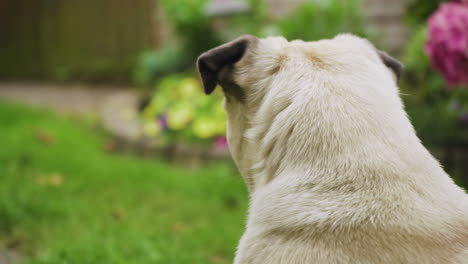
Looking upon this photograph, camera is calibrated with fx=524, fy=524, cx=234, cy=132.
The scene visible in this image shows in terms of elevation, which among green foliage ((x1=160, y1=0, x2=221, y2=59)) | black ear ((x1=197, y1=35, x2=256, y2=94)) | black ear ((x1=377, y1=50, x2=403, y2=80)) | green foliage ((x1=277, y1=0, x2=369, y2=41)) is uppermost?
black ear ((x1=197, y1=35, x2=256, y2=94))

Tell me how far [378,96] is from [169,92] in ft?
15.7

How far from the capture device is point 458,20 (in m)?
2.81

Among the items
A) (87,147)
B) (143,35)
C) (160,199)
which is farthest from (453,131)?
(143,35)

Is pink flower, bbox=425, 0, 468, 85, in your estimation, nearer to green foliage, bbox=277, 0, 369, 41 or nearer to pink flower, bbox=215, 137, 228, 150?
green foliage, bbox=277, 0, 369, 41

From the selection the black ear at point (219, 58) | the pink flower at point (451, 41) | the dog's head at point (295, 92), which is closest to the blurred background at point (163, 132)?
the pink flower at point (451, 41)

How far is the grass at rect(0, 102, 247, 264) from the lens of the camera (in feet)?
A: 10.3

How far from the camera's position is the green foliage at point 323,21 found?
5273 millimetres

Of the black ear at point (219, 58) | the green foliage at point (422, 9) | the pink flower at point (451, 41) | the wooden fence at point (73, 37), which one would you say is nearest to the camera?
the black ear at point (219, 58)

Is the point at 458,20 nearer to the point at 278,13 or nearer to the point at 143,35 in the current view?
the point at 278,13

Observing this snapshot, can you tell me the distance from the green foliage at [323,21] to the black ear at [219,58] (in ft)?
11.0

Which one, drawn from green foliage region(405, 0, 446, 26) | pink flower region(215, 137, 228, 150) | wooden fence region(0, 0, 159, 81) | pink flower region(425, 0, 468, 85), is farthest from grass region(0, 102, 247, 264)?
wooden fence region(0, 0, 159, 81)

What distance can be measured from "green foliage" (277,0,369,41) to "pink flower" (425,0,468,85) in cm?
223

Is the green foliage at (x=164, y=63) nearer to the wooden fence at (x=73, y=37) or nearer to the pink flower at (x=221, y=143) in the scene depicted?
the wooden fence at (x=73, y=37)

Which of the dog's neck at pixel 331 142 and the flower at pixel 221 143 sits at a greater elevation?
the dog's neck at pixel 331 142
